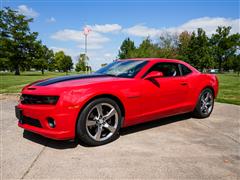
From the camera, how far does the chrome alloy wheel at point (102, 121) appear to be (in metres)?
3.39

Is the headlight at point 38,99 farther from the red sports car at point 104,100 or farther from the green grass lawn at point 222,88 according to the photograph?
the green grass lawn at point 222,88

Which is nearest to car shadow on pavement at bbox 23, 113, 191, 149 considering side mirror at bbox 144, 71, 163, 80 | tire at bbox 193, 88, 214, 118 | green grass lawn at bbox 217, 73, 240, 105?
tire at bbox 193, 88, 214, 118

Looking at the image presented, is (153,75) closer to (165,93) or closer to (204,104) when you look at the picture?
(165,93)

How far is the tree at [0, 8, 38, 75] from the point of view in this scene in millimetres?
45000

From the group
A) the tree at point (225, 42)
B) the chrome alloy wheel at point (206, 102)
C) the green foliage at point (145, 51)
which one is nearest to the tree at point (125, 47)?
the green foliage at point (145, 51)

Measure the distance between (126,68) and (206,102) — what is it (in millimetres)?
2312

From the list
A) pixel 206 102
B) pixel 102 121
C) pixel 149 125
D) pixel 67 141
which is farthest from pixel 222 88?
pixel 67 141

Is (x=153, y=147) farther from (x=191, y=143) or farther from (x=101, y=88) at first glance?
(x=101, y=88)

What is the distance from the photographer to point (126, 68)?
4328mm

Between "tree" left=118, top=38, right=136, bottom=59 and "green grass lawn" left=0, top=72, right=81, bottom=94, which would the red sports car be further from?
"tree" left=118, top=38, right=136, bottom=59

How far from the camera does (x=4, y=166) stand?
2.71m

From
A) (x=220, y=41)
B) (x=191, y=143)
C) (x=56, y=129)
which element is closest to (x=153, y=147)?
(x=191, y=143)

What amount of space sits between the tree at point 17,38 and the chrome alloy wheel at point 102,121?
46.5 metres

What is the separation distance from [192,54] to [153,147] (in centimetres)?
3253
